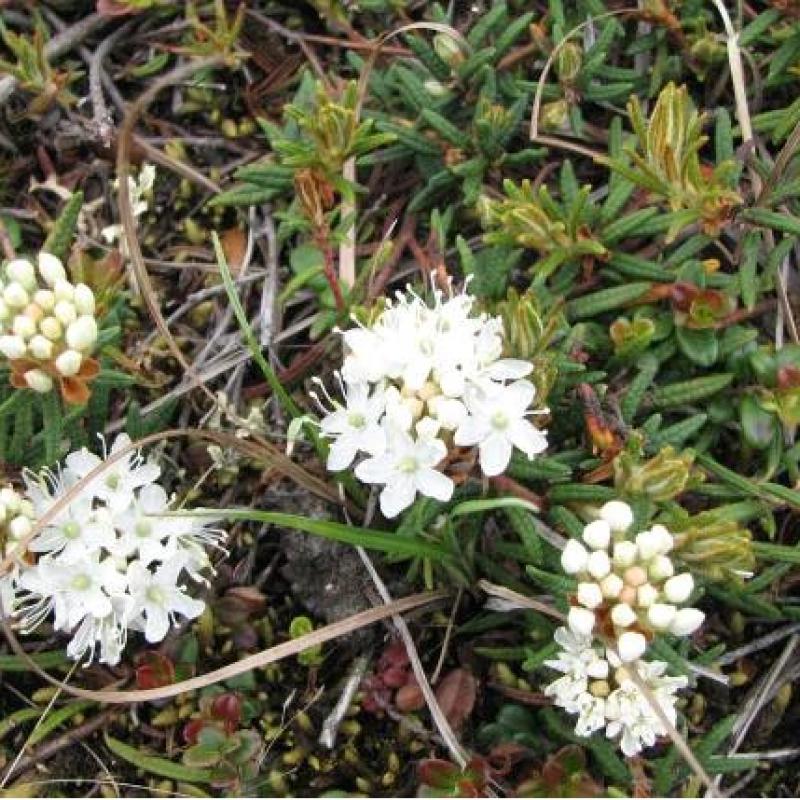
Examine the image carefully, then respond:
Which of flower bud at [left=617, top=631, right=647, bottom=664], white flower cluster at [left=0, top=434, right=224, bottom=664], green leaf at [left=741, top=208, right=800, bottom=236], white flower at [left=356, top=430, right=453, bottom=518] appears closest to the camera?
flower bud at [left=617, top=631, right=647, bottom=664]

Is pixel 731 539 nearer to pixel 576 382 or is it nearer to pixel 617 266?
pixel 576 382

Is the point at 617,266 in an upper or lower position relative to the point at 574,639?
upper

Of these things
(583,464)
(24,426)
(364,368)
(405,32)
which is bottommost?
(583,464)

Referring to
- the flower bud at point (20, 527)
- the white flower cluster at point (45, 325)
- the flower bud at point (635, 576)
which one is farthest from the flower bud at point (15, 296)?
the flower bud at point (635, 576)

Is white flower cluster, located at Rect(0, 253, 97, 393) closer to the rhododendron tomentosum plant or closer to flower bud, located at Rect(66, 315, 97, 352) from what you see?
flower bud, located at Rect(66, 315, 97, 352)

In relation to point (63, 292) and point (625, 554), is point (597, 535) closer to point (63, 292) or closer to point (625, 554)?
point (625, 554)

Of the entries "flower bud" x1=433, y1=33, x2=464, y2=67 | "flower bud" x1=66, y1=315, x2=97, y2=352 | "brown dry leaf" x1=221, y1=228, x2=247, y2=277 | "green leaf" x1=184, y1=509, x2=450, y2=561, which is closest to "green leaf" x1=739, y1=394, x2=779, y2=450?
"green leaf" x1=184, y1=509, x2=450, y2=561

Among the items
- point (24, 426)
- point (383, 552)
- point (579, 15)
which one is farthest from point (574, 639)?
point (579, 15)
